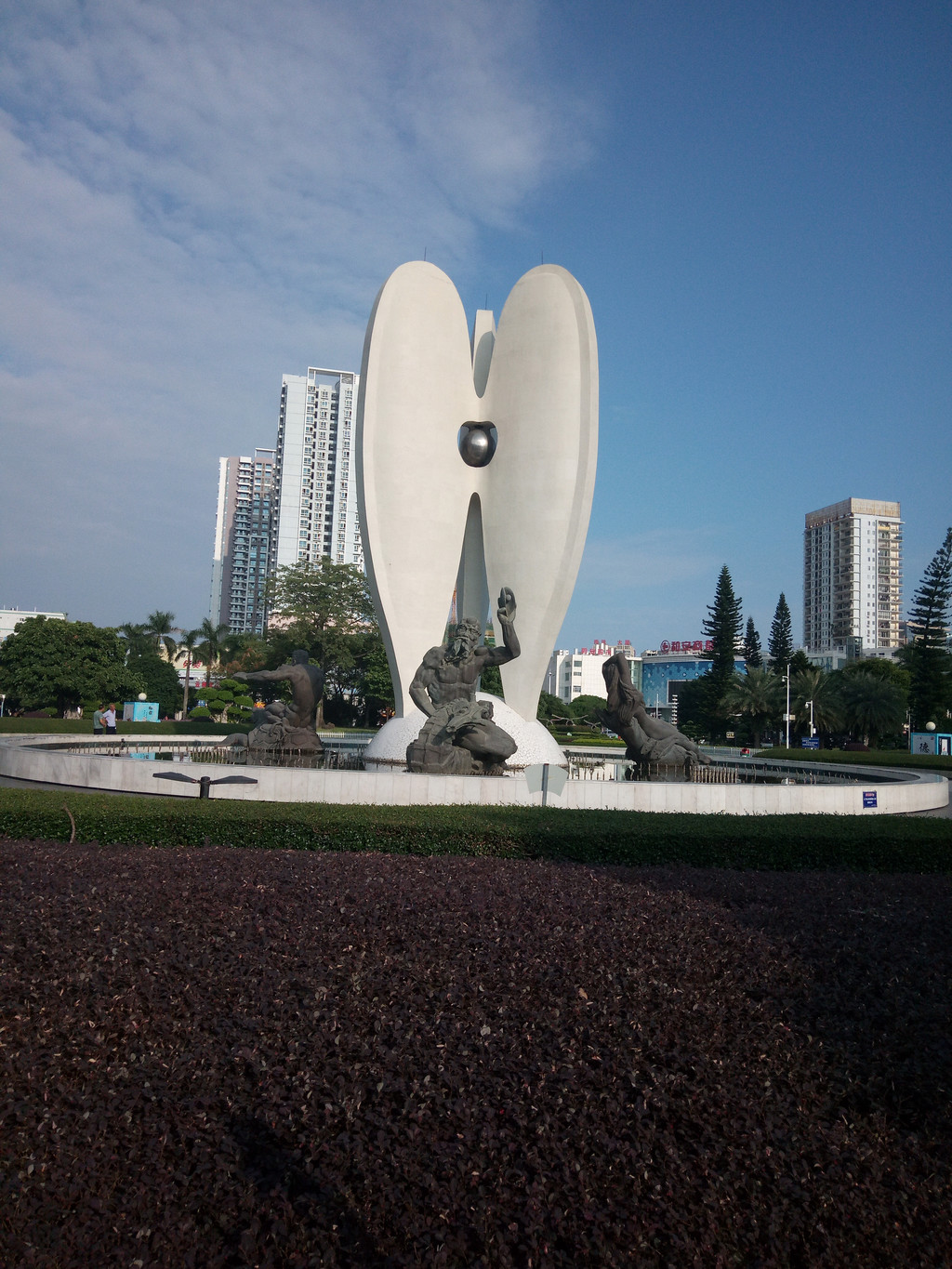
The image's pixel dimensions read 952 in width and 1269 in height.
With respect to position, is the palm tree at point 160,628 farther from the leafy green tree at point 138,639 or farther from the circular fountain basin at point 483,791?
the circular fountain basin at point 483,791

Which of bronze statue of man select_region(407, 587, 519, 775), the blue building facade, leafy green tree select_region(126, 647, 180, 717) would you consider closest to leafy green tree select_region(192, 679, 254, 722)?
leafy green tree select_region(126, 647, 180, 717)

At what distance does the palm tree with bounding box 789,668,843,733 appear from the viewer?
41.9 m

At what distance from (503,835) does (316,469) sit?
82873 mm

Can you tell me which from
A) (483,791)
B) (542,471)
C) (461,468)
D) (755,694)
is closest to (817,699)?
(755,694)

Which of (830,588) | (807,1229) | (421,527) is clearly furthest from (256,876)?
(830,588)

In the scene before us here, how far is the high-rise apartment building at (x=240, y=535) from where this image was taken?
4281 inches

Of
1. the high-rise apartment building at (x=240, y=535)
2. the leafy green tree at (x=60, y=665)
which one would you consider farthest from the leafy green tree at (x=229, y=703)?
the high-rise apartment building at (x=240, y=535)

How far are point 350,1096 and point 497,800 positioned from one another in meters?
6.82

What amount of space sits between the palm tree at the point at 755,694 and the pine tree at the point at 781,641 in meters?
3.89

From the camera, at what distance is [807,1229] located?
7.82ft

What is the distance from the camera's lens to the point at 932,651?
4028 cm

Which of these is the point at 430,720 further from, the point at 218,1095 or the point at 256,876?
the point at 218,1095

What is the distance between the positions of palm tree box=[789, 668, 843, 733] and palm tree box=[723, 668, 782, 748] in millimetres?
1019

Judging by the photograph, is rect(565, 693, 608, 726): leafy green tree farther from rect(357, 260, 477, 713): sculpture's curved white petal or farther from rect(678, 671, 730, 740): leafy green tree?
rect(357, 260, 477, 713): sculpture's curved white petal
